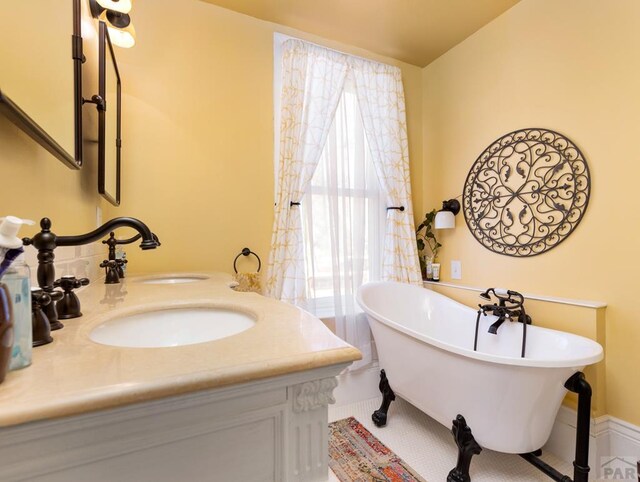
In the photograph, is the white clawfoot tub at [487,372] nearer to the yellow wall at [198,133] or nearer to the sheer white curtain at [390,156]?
the sheer white curtain at [390,156]

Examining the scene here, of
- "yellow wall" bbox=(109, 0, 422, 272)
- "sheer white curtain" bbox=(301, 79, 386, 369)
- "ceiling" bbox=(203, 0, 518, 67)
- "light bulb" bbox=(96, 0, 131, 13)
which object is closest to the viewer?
"light bulb" bbox=(96, 0, 131, 13)

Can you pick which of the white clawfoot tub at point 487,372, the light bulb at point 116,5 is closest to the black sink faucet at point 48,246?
the light bulb at point 116,5

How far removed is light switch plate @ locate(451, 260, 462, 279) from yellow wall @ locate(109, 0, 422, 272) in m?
1.52

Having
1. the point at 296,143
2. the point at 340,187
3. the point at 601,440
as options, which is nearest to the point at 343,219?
the point at 340,187

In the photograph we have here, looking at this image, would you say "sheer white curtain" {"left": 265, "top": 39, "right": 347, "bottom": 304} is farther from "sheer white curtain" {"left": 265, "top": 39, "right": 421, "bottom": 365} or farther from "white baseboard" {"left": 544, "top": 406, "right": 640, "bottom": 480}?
"white baseboard" {"left": 544, "top": 406, "right": 640, "bottom": 480}

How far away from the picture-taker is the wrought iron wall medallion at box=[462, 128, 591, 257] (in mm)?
1742

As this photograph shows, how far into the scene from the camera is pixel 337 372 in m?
0.52

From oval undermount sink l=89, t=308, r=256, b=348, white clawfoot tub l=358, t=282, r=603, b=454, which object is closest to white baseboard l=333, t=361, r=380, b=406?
white clawfoot tub l=358, t=282, r=603, b=454

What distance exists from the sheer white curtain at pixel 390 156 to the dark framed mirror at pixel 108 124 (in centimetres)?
166

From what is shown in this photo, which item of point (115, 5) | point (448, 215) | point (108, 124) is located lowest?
point (448, 215)

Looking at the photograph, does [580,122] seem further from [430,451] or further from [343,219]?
[430,451]

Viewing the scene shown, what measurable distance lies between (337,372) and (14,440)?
1.38 feet

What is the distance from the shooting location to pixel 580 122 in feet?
5.64

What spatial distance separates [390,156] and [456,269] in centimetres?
107
